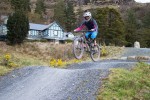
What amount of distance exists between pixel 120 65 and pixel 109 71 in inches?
71.1

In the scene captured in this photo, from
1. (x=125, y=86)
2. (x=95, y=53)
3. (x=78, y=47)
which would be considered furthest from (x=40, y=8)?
(x=125, y=86)

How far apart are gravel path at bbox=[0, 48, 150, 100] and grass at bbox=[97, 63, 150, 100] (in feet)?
0.81

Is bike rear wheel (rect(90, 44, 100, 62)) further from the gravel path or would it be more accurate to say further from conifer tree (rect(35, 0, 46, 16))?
conifer tree (rect(35, 0, 46, 16))

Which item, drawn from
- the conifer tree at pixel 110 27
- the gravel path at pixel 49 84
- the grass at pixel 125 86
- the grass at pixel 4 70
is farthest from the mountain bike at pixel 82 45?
the conifer tree at pixel 110 27

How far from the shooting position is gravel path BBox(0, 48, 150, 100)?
8.47 metres

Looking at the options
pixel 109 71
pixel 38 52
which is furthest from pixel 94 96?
pixel 38 52

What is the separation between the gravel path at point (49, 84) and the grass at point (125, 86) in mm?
247

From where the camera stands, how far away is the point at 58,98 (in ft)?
27.1

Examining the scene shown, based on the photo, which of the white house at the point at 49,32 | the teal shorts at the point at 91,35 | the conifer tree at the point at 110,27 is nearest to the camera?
the teal shorts at the point at 91,35

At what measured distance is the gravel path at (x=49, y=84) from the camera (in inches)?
334

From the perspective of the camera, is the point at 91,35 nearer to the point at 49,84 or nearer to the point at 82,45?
the point at 82,45

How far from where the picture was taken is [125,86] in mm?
8969

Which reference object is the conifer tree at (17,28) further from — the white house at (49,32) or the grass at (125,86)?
the grass at (125,86)

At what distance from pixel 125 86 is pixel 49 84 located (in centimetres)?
210
